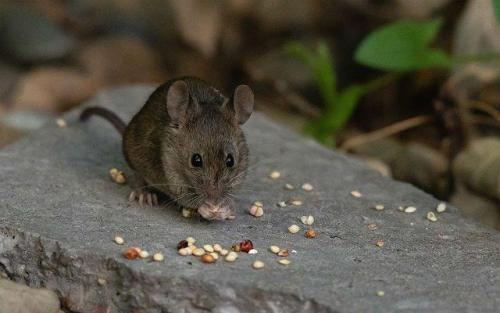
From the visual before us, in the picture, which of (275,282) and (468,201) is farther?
(468,201)

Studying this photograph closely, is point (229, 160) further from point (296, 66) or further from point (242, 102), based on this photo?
point (296, 66)

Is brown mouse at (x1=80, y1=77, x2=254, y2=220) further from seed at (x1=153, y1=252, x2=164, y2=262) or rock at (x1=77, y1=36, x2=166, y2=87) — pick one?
rock at (x1=77, y1=36, x2=166, y2=87)

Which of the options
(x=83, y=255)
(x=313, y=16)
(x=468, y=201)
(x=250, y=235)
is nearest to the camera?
(x=83, y=255)

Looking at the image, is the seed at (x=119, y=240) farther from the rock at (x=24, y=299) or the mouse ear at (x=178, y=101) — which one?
the mouse ear at (x=178, y=101)

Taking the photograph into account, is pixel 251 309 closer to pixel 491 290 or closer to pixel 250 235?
pixel 250 235

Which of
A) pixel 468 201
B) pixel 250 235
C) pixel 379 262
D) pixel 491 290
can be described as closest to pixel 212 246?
pixel 250 235

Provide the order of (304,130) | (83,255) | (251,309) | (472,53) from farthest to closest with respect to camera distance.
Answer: (304,130) → (472,53) → (83,255) → (251,309)

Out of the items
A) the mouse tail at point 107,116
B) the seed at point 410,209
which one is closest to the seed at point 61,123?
the mouse tail at point 107,116

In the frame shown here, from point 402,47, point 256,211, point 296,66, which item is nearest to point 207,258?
point 256,211
